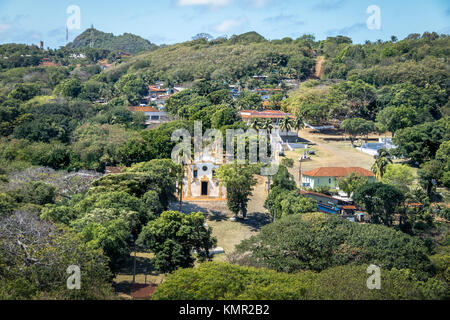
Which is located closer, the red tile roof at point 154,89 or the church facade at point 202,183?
the church facade at point 202,183

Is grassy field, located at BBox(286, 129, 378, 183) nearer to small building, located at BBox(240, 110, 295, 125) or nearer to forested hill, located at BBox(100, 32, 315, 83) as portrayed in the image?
small building, located at BBox(240, 110, 295, 125)

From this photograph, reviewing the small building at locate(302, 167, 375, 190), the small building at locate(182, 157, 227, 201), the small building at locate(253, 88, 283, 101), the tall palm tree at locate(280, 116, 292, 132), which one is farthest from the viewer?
the small building at locate(253, 88, 283, 101)

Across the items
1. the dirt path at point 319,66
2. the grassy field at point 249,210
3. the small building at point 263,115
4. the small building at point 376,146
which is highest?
the dirt path at point 319,66

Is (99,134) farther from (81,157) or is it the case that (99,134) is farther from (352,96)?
(352,96)

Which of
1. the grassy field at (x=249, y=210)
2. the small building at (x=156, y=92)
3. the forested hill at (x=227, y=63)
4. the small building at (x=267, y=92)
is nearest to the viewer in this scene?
the grassy field at (x=249, y=210)

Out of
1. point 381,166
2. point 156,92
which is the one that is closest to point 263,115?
point 381,166

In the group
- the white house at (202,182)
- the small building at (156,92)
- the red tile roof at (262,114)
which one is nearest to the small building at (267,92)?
the red tile roof at (262,114)

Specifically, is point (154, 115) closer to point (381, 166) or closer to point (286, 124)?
point (286, 124)

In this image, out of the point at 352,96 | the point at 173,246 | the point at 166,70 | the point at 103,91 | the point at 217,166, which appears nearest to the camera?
Result: the point at 173,246

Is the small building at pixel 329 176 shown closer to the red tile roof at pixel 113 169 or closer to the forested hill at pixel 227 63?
the red tile roof at pixel 113 169

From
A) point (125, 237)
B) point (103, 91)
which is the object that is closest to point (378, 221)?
point (125, 237)

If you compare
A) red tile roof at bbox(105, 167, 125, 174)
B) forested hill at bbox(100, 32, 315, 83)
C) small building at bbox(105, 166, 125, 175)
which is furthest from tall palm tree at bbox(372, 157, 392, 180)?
forested hill at bbox(100, 32, 315, 83)
